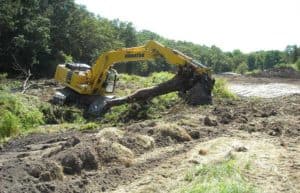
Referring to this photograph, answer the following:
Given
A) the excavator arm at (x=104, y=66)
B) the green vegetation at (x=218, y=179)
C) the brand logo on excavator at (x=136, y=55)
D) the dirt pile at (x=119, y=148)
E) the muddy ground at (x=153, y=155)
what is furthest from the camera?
the brand logo on excavator at (x=136, y=55)

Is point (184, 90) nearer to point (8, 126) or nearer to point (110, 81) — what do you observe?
point (110, 81)

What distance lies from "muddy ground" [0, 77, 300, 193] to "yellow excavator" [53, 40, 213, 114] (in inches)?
152

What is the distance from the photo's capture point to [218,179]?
8.73 meters

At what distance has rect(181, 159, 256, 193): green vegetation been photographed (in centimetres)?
795

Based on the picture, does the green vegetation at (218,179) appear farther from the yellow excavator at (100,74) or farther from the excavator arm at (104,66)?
the yellow excavator at (100,74)

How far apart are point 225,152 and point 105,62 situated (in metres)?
9.54

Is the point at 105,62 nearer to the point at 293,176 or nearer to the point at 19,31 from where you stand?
the point at 293,176

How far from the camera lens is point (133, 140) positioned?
1209 centimetres

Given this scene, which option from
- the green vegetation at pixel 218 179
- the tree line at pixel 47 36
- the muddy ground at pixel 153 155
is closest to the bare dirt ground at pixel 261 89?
the muddy ground at pixel 153 155

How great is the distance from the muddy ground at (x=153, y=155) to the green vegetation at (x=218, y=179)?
8.5 inches

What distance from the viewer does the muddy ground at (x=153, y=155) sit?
934cm

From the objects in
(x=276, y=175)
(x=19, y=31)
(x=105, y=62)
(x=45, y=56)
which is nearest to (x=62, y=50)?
(x=45, y=56)

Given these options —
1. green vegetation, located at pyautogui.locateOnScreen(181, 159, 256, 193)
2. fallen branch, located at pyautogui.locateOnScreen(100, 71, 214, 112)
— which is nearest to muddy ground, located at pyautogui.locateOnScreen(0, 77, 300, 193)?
green vegetation, located at pyautogui.locateOnScreen(181, 159, 256, 193)

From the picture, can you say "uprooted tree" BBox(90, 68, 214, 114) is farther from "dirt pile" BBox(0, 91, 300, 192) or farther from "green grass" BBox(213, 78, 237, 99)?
"green grass" BBox(213, 78, 237, 99)
